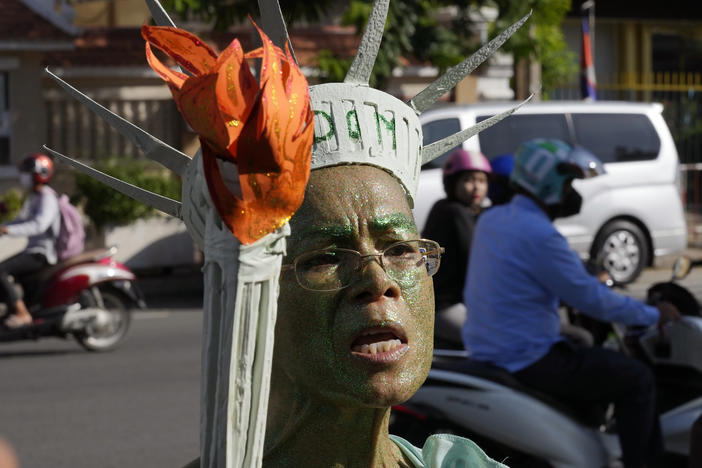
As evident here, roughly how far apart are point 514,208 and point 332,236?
304 centimetres

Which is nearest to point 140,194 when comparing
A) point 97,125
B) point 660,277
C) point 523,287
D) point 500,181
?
point 523,287

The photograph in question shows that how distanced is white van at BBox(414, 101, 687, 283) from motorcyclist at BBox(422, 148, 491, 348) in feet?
20.7

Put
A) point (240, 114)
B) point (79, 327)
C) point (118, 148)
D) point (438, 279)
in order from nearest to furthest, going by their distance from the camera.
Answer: point (240, 114) → point (438, 279) → point (79, 327) → point (118, 148)

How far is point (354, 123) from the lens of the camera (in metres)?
1.55

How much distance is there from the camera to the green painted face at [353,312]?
1.46 m

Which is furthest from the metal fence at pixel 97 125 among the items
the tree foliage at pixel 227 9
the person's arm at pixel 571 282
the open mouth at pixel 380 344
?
the open mouth at pixel 380 344

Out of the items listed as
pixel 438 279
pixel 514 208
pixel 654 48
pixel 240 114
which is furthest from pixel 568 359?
pixel 654 48

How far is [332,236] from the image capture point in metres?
1.51

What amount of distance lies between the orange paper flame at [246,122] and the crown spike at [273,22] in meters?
0.29

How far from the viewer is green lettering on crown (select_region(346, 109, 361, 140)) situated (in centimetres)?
154

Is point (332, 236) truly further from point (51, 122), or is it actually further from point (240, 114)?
point (51, 122)

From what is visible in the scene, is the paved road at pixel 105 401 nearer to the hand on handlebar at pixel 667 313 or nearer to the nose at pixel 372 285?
the hand on handlebar at pixel 667 313

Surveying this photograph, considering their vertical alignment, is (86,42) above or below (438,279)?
above

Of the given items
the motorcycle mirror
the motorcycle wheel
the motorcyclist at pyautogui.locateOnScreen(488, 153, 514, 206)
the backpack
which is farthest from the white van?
the motorcycle mirror
